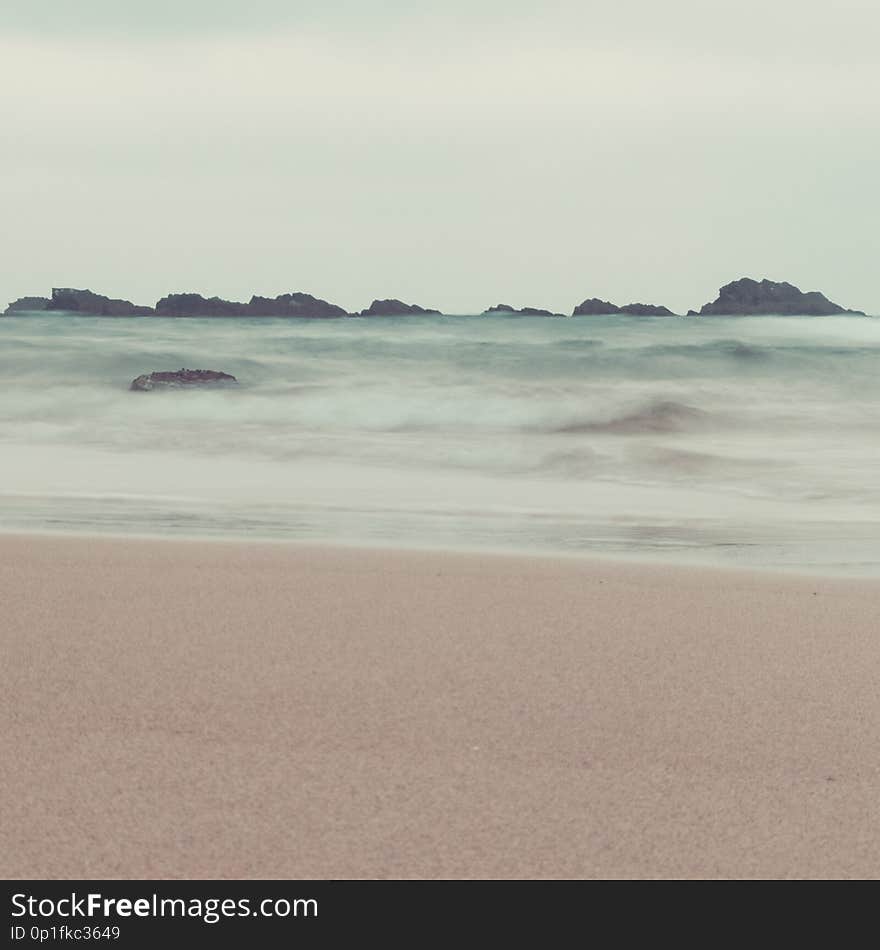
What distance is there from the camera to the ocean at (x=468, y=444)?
724cm

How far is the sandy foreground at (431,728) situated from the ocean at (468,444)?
188 centimetres

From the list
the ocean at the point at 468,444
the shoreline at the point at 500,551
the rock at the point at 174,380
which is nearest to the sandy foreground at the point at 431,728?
the shoreline at the point at 500,551

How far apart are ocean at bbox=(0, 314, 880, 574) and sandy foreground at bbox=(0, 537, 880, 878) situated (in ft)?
6.17

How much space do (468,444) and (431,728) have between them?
1106 centimetres

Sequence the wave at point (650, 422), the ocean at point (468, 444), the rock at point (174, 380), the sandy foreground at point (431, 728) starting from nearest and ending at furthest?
the sandy foreground at point (431, 728) < the ocean at point (468, 444) < the wave at point (650, 422) < the rock at point (174, 380)

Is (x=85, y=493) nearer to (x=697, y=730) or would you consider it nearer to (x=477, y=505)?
(x=477, y=505)

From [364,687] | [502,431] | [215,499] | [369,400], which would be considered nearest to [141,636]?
[364,687]

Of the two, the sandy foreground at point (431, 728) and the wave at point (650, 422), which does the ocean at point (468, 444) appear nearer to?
the wave at point (650, 422)

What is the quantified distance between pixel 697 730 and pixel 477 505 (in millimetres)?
5407

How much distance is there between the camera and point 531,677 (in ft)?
11.7

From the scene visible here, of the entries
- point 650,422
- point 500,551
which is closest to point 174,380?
point 650,422

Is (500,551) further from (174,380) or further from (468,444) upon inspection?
(174,380)

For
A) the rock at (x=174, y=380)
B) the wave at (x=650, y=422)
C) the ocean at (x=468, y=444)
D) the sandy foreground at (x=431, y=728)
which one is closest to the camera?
the sandy foreground at (x=431, y=728)

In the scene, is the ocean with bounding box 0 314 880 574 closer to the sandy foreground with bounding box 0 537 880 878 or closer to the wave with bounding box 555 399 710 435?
the wave with bounding box 555 399 710 435
